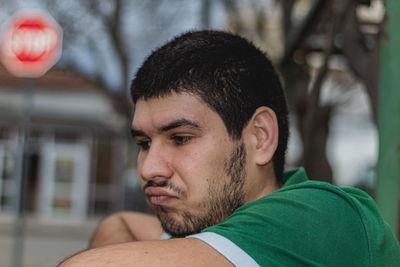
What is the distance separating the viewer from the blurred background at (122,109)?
10.1 ft

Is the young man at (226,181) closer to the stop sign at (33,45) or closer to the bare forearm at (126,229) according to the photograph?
the bare forearm at (126,229)

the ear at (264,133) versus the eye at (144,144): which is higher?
the ear at (264,133)

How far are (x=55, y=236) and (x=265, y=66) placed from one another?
13.5 metres

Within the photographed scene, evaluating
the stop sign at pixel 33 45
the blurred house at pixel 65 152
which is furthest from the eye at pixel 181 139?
the blurred house at pixel 65 152

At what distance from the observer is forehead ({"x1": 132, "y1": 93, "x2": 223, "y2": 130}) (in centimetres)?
167

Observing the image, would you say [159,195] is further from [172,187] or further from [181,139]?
[181,139]

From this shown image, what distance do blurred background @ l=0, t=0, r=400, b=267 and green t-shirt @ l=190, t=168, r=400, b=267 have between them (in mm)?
627

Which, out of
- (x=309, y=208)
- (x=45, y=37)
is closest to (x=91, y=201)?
(x=45, y=37)

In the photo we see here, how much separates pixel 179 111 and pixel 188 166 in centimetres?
16

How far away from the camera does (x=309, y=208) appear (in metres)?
1.36

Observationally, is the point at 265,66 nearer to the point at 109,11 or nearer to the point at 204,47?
the point at 204,47

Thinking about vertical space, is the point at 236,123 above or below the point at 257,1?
below

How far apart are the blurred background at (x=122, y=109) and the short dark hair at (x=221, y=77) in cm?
35

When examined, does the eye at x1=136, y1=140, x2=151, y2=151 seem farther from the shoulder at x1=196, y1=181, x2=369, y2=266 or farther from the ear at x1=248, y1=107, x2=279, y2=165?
the shoulder at x1=196, y1=181, x2=369, y2=266
